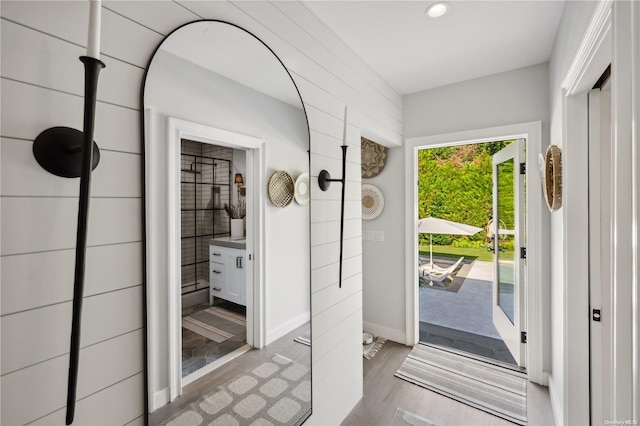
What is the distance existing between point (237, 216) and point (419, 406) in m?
1.94

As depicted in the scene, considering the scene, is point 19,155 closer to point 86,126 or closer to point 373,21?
point 86,126

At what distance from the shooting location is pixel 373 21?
1.76 m

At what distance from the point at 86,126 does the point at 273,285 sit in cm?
96

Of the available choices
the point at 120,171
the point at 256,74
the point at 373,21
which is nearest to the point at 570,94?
the point at 373,21

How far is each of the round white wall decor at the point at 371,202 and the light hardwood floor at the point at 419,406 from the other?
4.96ft

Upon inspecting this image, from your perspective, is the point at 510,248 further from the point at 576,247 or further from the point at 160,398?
the point at 160,398

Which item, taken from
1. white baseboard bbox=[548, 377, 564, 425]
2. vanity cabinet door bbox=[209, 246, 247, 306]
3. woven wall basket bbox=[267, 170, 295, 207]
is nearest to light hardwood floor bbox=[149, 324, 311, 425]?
vanity cabinet door bbox=[209, 246, 247, 306]

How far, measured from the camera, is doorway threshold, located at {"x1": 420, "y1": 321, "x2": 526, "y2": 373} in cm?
270

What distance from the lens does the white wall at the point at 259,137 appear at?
92 centimetres

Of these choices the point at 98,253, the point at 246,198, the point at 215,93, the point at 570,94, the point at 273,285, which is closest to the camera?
the point at 98,253

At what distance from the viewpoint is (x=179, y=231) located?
98 cm

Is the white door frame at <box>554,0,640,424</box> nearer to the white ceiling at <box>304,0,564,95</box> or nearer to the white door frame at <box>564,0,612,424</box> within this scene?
the white door frame at <box>564,0,612,424</box>

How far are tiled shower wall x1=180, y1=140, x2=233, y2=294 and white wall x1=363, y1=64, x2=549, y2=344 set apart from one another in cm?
222

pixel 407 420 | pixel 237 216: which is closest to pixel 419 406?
pixel 407 420
